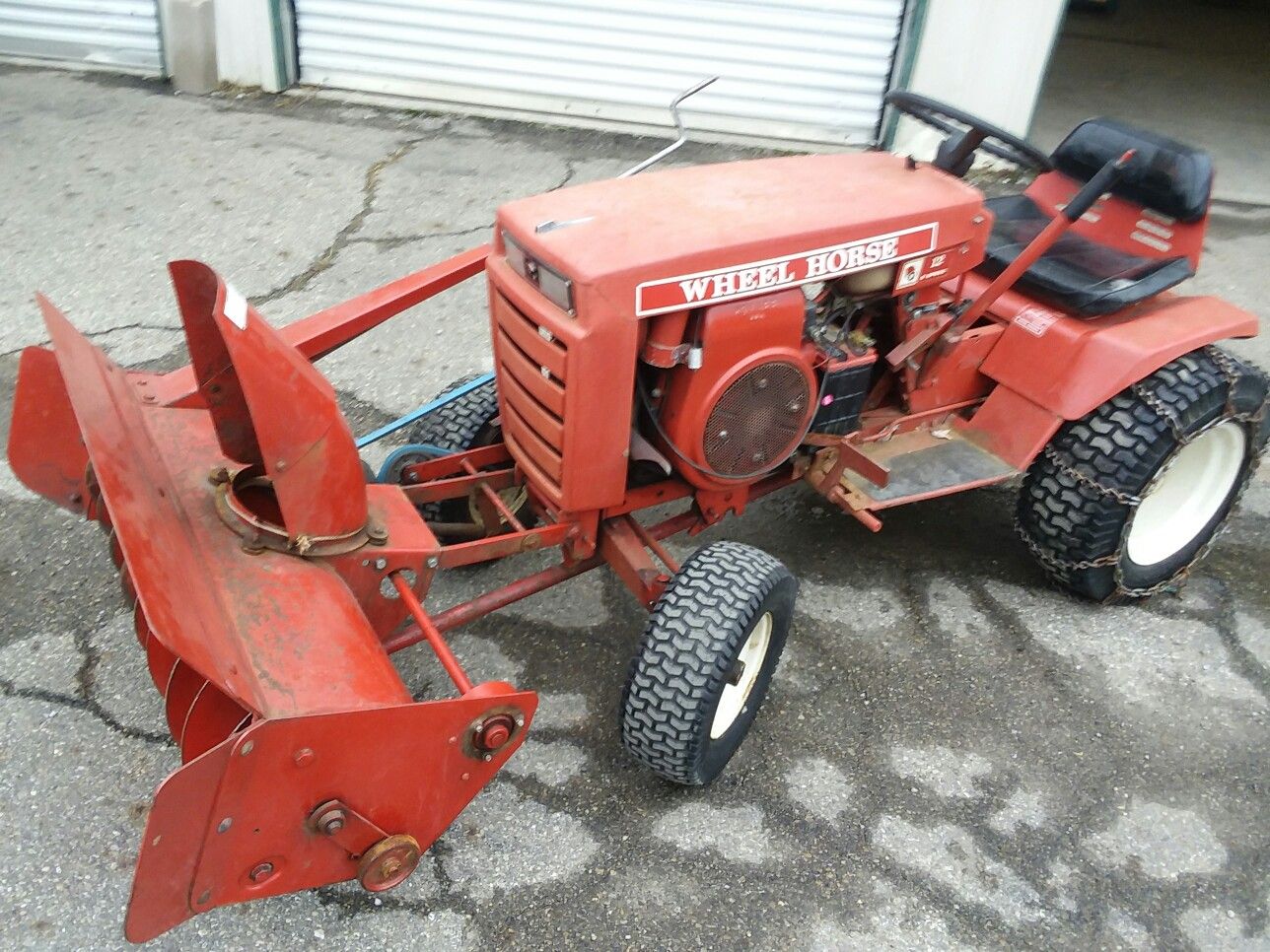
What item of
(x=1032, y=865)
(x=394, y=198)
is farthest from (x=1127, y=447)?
(x=394, y=198)

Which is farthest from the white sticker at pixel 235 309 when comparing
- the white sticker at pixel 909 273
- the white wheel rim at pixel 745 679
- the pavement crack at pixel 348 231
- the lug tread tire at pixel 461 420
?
the pavement crack at pixel 348 231

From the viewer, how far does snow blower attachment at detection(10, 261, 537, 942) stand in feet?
5.84

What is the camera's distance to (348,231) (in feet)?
17.2

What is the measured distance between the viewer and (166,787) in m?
1.63

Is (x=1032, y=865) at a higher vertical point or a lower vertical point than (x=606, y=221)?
lower

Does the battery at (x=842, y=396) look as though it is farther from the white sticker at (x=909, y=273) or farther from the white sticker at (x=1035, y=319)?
the white sticker at (x=1035, y=319)

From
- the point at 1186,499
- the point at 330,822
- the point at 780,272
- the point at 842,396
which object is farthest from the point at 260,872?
the point at 1186,499

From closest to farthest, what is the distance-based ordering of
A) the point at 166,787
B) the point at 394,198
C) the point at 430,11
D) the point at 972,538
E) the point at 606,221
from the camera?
1. the point at 166,787
2. the point at 606,221
3. the point at 972,538
4. the point at 394,198
5. the point at 430,11

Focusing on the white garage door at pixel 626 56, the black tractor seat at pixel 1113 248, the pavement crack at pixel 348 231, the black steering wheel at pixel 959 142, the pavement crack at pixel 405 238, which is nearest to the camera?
the black steering wheel at pixel 959 142

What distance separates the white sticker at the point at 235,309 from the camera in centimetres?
194

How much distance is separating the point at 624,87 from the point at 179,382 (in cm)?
455

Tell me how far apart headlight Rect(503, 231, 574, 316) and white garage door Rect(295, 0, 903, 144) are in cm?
428

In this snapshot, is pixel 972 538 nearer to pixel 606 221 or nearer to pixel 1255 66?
pixel 606 221

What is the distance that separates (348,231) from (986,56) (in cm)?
347
